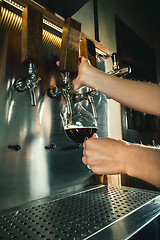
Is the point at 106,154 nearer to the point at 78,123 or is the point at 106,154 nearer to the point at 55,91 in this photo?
the point at 78,123

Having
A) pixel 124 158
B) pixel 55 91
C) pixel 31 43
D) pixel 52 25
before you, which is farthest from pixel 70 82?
pixel 124 158

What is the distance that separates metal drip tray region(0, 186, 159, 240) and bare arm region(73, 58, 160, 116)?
1.34 feet

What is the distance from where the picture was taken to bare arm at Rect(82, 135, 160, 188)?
429 mm

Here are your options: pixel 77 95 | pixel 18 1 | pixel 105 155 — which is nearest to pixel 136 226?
pixel 105 155

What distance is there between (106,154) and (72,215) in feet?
0.87

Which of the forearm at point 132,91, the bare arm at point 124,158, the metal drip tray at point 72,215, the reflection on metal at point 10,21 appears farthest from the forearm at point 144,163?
the reflection on metal at point 10,21

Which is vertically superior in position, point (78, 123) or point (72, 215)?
point (78, 123)

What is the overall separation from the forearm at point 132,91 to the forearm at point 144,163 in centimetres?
37

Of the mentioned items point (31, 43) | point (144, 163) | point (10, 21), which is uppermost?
point (10, 21)

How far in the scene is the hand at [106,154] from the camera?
1.56 ft

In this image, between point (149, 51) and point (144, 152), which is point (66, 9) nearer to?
point (144, 152)

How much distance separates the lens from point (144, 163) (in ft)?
1.42

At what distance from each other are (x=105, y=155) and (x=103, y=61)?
961mm

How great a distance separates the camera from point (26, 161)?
772 mm
